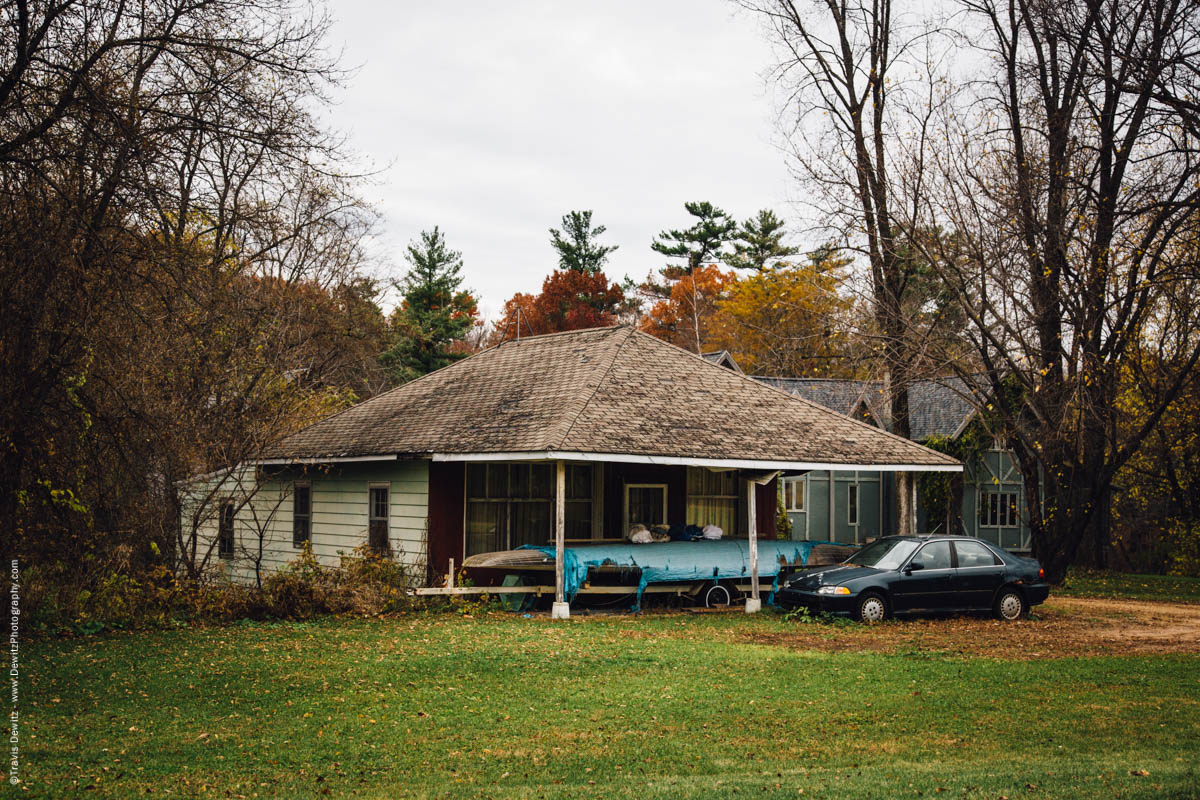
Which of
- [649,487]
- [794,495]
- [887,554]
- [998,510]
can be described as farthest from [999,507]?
[887,554]

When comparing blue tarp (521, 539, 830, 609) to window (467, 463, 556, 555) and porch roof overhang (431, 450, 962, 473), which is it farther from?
porch roof overhang (431, 450, 962, 473)

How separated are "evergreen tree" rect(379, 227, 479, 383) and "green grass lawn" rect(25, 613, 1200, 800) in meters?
32.5

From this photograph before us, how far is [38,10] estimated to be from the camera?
1084 centimetres

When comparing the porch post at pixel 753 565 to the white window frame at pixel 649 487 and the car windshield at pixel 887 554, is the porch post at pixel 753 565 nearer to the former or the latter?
the car windshield at pixel 887 554

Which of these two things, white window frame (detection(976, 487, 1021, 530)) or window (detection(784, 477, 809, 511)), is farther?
white window frame (detection(976, 487, 1021, 530))

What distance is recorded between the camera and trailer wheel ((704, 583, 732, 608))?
68.1 feet

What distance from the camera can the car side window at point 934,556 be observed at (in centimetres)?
1872

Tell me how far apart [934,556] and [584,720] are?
10.4 meters

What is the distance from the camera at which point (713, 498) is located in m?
23.8

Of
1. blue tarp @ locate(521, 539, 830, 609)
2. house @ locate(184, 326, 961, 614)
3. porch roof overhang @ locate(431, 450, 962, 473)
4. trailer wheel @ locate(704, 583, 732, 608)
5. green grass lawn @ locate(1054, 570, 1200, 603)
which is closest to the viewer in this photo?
porch roof overhang @ locate(431, 450, 962, 473)

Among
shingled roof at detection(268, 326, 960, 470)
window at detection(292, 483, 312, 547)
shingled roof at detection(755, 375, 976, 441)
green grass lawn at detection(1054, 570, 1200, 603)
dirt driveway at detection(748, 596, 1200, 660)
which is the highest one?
shingled roof at detection(755, 375, 976, 441)

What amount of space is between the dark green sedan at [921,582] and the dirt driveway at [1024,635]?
33cm

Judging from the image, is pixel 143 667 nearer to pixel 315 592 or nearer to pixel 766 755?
pixel 315 592

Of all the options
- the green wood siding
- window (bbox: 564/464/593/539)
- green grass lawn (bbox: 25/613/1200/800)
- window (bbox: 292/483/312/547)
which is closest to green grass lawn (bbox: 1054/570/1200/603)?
green grass lawn (bbox: 25/613/1200/800)
